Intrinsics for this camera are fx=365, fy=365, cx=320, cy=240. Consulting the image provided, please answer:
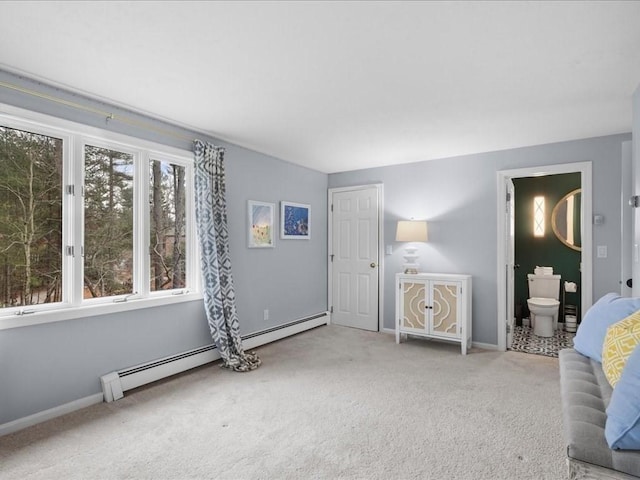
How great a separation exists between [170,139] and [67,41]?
1.41m

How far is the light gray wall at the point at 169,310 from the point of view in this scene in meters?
2.43

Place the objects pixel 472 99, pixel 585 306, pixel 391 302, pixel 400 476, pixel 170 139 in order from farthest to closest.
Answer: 1. pixel 391 302
2. pixel 585 306
3. pixel 170 139
4. pixel 472 99
5. pixel 400 476

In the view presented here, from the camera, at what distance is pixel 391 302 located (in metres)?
5.01

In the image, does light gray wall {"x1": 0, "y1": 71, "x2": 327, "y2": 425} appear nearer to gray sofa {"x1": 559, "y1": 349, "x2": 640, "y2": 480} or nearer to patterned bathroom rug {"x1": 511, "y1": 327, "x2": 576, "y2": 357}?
patterned bathroom rug {"x1": 511, "y1": 327, "x2": 576, "y2": 357}

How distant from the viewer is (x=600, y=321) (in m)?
2.12

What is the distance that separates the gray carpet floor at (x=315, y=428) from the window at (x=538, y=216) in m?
2.56

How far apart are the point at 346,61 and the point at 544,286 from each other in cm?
462

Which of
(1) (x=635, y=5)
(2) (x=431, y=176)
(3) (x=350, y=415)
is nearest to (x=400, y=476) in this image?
(3) (x=350, y=415)

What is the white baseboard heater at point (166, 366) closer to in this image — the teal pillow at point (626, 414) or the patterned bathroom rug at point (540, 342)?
the patterned bathroom rug at point (540, 342)

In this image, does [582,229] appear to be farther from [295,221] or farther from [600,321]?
[295,221]

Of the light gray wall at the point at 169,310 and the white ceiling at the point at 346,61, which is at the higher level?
the white ceiling at the point at 346,61

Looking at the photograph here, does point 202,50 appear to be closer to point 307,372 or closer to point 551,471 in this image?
point 307,372

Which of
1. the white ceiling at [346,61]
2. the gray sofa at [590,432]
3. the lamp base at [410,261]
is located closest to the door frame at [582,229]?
the white ceiling at [346,61]

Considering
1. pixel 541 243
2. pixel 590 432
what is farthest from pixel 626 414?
pixel 541 243
